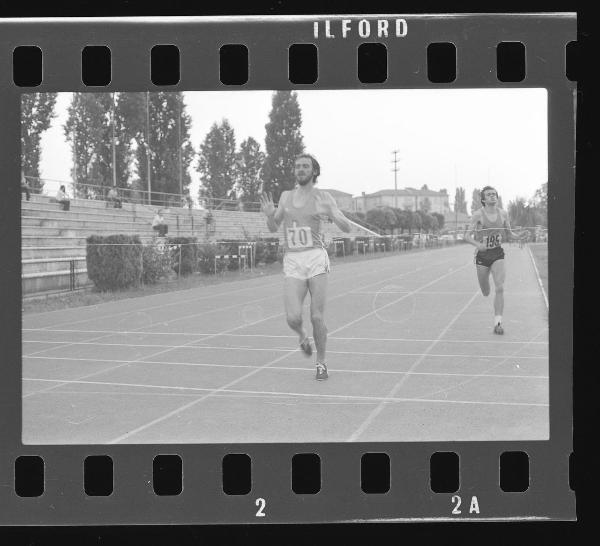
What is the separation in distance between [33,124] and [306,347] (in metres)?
2.62

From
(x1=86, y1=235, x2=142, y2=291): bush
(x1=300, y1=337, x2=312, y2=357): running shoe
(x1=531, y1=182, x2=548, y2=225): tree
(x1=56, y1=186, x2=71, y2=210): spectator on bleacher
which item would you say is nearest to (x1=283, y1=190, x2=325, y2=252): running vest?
(x1=300, y1=337, x2=312, y2=357): running shoe

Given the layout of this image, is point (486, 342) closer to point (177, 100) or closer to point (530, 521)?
point (530, 521)

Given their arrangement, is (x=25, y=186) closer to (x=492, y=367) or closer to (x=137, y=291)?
(x=137, y=291)

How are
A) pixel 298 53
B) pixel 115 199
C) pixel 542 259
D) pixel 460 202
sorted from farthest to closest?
pixel 115 199
pixel 460 202
pixel 542 259
pixel 298 53

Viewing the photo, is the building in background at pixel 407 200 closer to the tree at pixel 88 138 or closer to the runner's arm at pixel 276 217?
the runner's arm at pixel 276 217

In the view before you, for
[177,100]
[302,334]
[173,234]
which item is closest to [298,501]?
[302,334]

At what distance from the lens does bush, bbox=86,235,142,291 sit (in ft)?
25.7

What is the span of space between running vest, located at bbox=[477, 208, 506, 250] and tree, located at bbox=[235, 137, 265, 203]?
169 cm

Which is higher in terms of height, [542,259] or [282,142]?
[282,142]

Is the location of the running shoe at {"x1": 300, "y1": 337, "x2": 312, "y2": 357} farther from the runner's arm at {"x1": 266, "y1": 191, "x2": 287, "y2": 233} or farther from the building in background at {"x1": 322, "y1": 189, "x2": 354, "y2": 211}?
the building in background at {"x1": 322, "y1": 189, "x2": 354, "y2": 211}

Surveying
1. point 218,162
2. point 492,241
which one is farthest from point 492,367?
point 218,162

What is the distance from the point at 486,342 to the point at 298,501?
6.96 ft

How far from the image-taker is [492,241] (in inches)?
284

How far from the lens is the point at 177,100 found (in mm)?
6637
